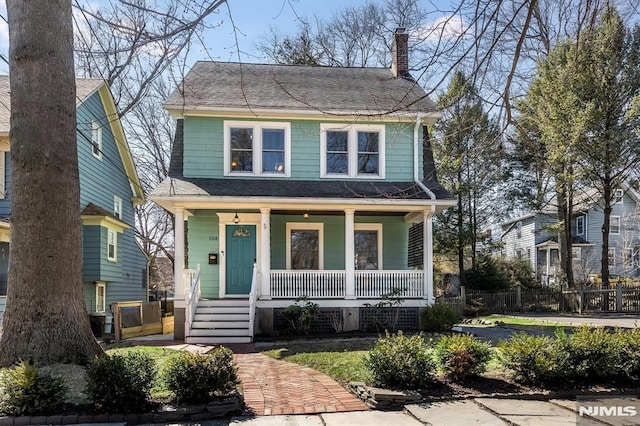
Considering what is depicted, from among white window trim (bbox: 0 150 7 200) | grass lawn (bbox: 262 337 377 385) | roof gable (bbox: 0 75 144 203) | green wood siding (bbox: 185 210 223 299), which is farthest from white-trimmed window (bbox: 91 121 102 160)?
grass lawn (bbox: 262 337 377 385)

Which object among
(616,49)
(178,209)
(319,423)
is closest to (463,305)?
(616,49)

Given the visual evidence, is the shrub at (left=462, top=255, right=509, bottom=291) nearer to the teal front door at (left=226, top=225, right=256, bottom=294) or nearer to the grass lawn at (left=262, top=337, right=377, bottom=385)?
the teal front door at (left=226, top=225, right=256, bottom=294)

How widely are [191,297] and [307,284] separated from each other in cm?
290

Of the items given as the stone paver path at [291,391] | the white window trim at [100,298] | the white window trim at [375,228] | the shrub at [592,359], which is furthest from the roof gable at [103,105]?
the shrub at [592,359]

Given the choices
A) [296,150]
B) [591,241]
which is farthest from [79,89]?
[591,241]

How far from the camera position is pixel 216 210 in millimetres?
13367

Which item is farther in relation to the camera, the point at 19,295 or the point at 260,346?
the point at 260,346

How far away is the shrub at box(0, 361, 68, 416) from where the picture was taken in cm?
505

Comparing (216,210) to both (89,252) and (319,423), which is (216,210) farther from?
(319,423)

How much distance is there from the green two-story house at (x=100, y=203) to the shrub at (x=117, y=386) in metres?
7.95

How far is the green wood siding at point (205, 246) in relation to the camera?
13.3 m

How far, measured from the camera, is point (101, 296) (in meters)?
15.3

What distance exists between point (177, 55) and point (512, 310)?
1856 centimetres

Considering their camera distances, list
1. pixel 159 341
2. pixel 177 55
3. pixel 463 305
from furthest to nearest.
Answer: pixel 463 305, pixel 159 341, pixel 177 55
